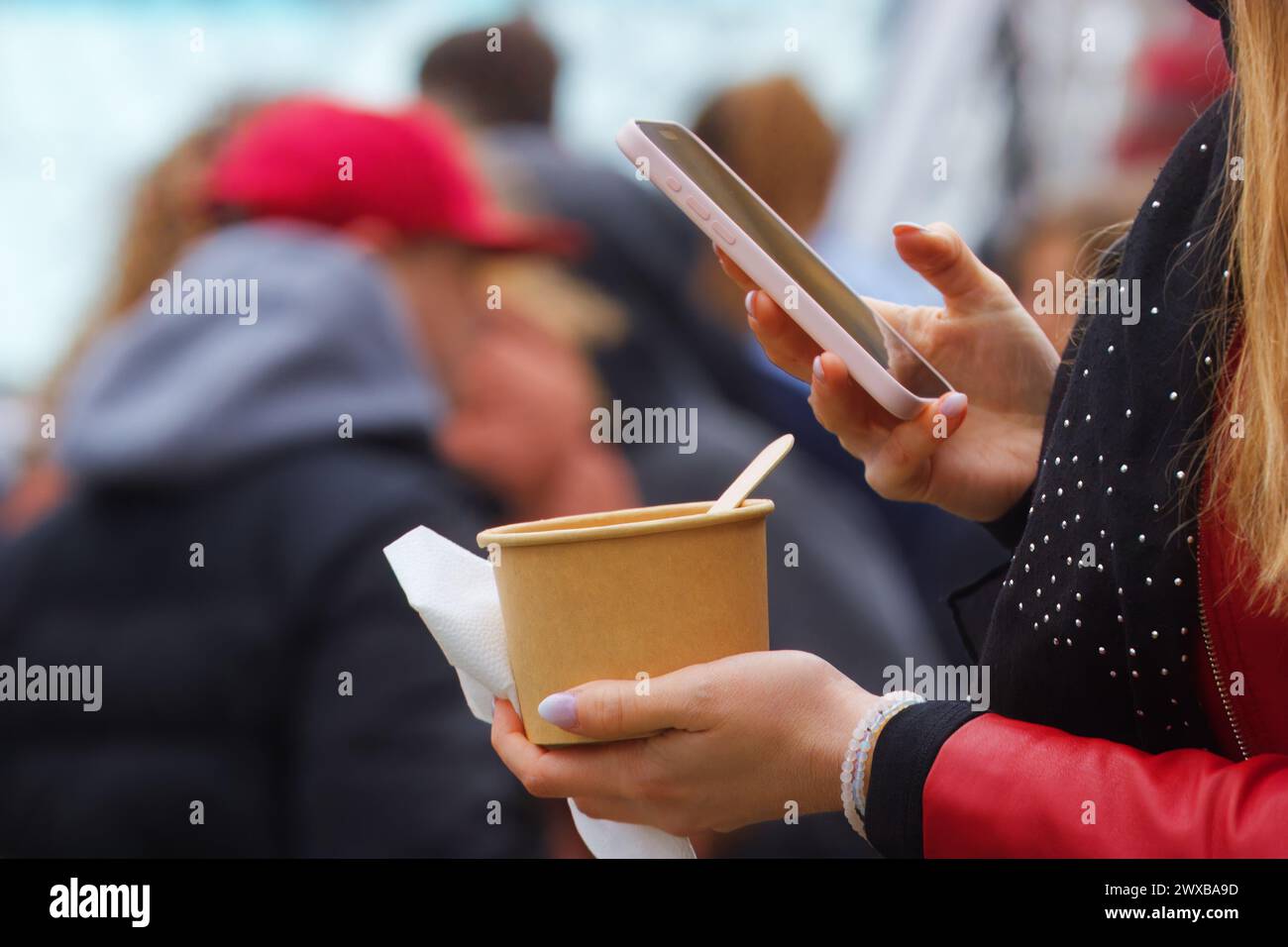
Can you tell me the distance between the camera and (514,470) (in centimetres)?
240

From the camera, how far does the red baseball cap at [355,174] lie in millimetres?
1977

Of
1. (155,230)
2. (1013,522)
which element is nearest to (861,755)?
(1013,522)

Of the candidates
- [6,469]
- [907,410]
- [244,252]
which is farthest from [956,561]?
[6,469]

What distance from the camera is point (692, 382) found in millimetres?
2609

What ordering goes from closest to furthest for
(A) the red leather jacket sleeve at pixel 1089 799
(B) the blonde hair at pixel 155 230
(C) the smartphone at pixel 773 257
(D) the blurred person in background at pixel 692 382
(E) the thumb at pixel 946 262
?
(A) the red leather jacket sleeve at pixel 1089 799
(C) the smartphone at pixel 773 257
(E) the thumb at pixel 946 262
(B) the blonde hair at pixel 155 230
(D) the blurred person in background at pixel 692 382

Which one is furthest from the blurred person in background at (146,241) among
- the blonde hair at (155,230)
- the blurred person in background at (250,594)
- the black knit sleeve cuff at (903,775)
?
the black knit sleeve cuff at (903,775)

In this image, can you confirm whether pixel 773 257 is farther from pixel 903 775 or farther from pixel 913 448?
pixel 903 775

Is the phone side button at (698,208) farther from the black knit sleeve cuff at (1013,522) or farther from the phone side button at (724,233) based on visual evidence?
the black knit sleeve cuff at (1013,522)

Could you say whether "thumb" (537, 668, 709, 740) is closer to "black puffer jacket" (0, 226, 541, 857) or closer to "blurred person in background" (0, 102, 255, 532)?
"black puffer jacket" (0, 226, 541, 857)

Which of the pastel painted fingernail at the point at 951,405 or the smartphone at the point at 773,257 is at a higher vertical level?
the smartphone at the point at 773,257

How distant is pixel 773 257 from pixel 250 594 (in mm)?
891

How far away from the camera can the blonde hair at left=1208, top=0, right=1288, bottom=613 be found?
0.89 m

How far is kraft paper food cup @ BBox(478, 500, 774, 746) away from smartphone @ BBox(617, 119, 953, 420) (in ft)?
0.40

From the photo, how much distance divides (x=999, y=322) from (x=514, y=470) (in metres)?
1.31
